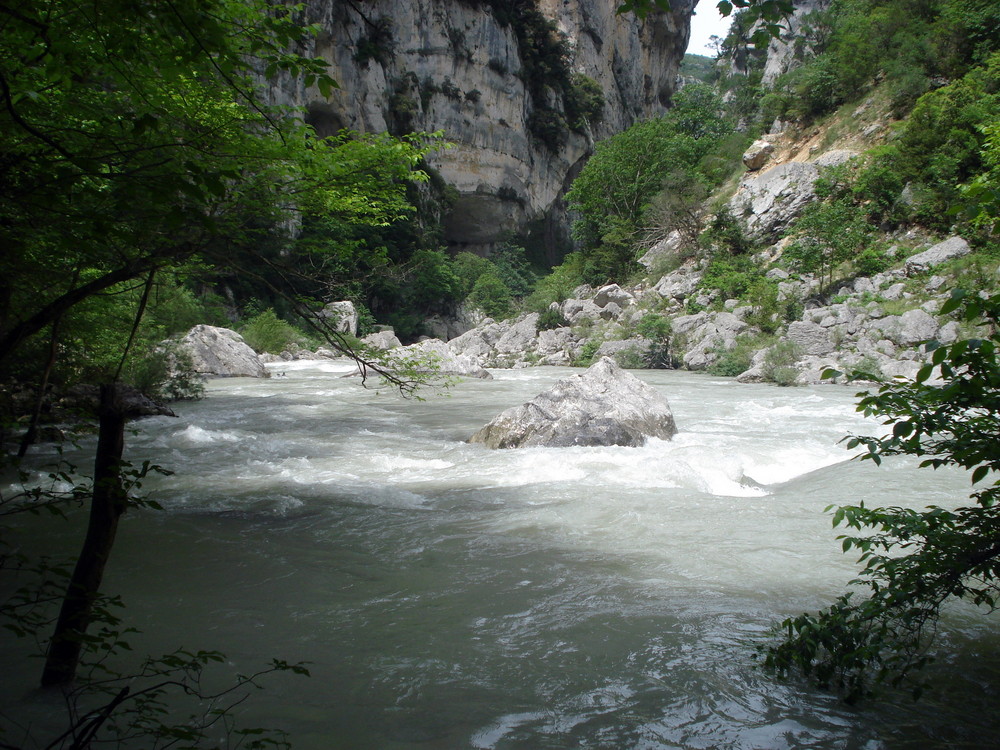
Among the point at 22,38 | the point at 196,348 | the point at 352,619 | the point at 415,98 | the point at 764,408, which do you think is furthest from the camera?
the point at 415,98

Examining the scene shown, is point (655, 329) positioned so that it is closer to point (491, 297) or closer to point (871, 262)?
point (871, 262)

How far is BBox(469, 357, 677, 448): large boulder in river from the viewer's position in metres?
7.71

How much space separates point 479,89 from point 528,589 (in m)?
40.4

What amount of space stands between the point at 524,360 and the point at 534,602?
73.2 feet

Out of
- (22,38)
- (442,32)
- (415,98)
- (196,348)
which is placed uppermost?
(442,32)

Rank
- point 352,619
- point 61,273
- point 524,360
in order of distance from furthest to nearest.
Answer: point 524,360
point 61,273
point 352,619

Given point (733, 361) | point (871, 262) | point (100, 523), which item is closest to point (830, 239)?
point (871, 262)

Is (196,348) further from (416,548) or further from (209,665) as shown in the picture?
(209,665)

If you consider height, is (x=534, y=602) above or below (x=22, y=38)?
below

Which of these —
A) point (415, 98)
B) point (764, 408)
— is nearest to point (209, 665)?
point (764, 408)

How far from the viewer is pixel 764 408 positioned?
1134cm

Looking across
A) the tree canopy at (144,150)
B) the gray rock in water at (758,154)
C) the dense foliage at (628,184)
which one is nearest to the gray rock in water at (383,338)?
the dense foliage at (628,184)

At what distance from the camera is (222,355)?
16.9 meters

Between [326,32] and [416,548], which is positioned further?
[326,32]
